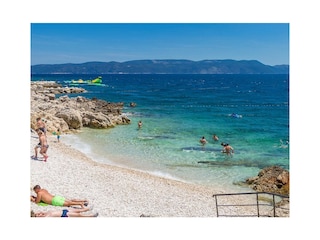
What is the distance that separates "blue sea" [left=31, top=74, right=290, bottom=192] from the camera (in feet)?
34.0

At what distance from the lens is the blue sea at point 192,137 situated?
10.4m

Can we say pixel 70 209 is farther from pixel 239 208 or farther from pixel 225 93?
pixel 225 93

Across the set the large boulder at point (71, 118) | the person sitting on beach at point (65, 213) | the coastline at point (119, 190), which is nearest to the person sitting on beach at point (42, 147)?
the coastline at point (119, 190)

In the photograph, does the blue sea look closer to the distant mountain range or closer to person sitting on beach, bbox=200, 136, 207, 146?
person sitting on beach, bbox=200, 136, 207, 146

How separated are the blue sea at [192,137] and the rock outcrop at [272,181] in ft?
0.78

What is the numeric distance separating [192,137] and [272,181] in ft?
10.7

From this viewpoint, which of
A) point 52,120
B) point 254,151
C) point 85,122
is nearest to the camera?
point 254,151

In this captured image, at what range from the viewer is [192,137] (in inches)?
473

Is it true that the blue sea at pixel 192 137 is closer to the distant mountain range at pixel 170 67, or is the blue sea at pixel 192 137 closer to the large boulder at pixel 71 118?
the large boulder at pixel 71 118

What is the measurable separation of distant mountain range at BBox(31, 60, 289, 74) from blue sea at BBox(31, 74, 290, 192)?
69 centimetres
